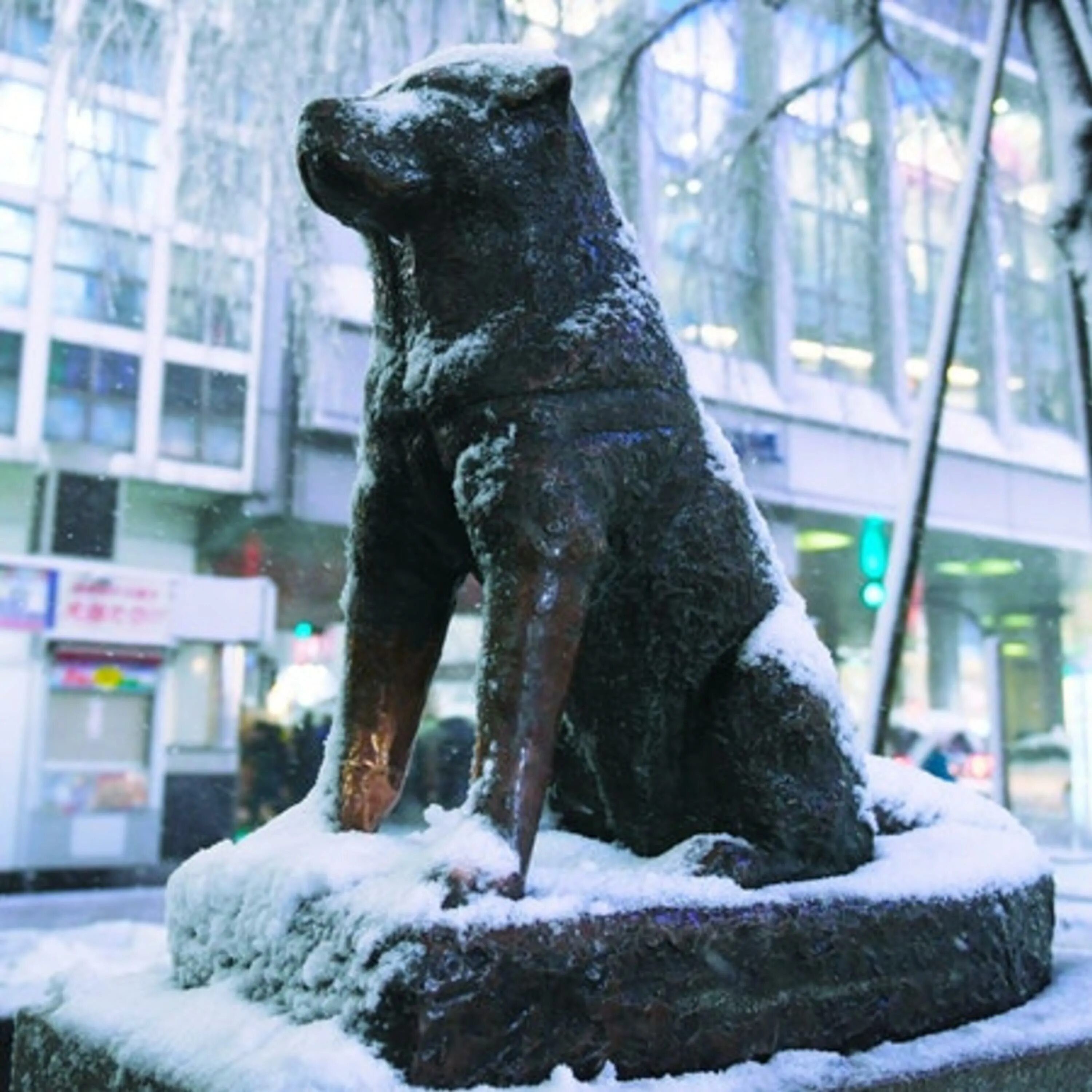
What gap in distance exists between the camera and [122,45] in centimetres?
495

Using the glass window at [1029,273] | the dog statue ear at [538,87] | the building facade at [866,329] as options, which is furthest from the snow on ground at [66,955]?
the glass window at [1029,273]

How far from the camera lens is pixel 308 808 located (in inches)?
74.0

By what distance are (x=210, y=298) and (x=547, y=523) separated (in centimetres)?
500

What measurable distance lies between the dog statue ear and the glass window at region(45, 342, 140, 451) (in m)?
10.9

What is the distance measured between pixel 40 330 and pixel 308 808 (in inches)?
422

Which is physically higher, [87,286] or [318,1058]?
[87,286]

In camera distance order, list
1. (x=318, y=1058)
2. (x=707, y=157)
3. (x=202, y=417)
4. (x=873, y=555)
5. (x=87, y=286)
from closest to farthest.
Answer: (x=318, y=1058), (x=707, y=157), (x=873, y=555), (x=87, y=286), (x=202, y=417)

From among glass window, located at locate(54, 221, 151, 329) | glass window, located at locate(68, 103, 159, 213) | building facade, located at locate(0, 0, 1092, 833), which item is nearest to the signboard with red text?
building facade, located at locate(0, 0, 1092, 833)

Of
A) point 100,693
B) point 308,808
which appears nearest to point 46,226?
point 100,693

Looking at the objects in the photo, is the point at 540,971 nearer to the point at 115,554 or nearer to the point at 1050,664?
the point at 115,554

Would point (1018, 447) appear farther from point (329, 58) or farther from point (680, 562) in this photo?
point (680, 562)

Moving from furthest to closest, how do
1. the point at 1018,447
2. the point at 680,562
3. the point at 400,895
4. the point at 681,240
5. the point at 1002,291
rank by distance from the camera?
the point at 1018,447 < the point at 681,240 < the point at 1002,291 < the point at 680,562 < the point at 400,895

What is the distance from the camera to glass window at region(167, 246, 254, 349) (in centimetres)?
594

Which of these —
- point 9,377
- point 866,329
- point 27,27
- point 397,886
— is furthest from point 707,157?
point 9,377
